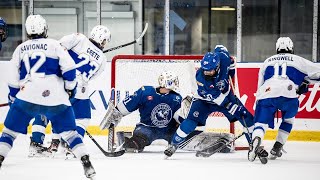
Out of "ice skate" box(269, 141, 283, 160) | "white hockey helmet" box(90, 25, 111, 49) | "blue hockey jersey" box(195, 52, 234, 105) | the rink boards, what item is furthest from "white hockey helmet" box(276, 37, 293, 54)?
the rink boards

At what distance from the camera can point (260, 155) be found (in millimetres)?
5938

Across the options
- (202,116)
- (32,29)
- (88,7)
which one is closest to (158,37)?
(88,7)

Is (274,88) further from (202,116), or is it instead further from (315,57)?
(315,57)

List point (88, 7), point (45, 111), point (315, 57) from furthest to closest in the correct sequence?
point (88, 7)
point (315, 57)
point (45, 111)

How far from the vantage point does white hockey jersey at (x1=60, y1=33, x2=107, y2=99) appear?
6133 millimetres

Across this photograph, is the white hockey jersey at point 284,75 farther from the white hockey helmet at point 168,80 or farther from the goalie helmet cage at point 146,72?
the goalie helmet cage at point 146,72

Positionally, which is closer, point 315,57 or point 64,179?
point 64,179

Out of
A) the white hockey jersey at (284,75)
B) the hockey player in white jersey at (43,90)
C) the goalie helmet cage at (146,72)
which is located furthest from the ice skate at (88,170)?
the goalie helmet cage at (146,72)

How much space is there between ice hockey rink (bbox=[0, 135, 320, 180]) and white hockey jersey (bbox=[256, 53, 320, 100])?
0.51 m

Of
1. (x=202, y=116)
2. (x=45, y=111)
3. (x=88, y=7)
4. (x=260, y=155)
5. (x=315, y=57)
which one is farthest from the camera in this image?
(x=88, y=7)

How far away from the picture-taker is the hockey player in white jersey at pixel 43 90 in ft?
15.6

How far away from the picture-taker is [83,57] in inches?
242

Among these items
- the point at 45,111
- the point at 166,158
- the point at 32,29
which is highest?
the point at 32,29

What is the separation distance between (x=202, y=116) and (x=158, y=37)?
121 inches
